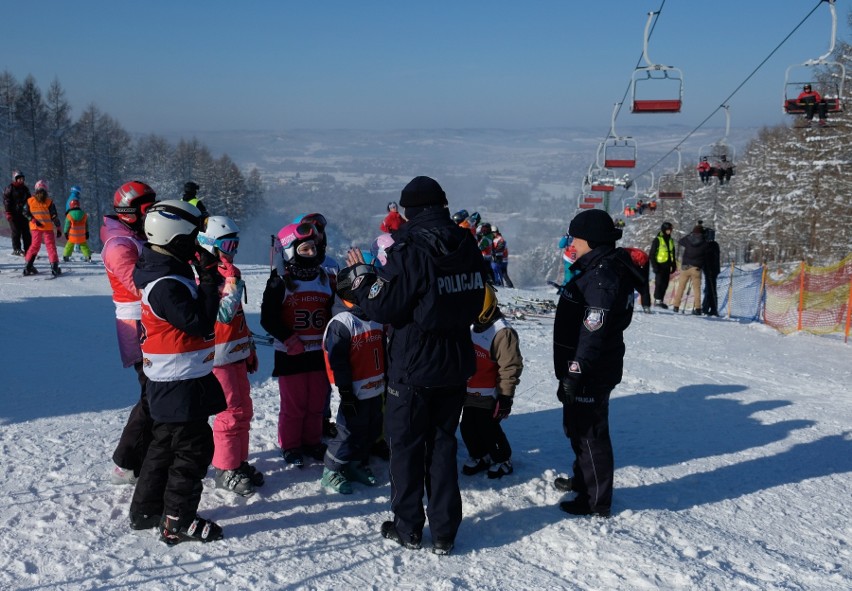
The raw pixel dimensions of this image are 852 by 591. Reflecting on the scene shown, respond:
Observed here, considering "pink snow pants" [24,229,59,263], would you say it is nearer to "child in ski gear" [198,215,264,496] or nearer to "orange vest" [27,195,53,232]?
"orange vest" [27,195,53,232]

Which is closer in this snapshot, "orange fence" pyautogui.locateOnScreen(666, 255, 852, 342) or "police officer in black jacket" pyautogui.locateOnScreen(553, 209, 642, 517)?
"police officer in black jacket" pyautogui.locateOnScreen(553, 209, 642, 517)

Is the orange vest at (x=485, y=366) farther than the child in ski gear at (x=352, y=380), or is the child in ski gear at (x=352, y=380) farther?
the orange vest at (x=485, y=366)

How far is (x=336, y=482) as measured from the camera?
410 cm

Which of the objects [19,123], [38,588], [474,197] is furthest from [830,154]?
[474,197]

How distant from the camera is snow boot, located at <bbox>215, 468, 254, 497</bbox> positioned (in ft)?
13.0

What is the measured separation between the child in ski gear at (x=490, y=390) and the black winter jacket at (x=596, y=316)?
1.14ft

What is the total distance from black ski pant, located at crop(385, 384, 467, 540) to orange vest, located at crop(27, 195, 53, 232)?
1112 cm

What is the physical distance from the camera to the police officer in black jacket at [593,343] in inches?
152

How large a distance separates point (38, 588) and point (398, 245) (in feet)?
7.43

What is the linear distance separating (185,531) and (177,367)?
852 mm

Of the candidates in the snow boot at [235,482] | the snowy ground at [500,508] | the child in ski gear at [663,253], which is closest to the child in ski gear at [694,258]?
the child in ski gear at [663,253]

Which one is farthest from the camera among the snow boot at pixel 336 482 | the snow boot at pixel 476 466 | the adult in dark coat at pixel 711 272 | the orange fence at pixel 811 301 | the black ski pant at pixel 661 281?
the black ski pant at pixel 661 281

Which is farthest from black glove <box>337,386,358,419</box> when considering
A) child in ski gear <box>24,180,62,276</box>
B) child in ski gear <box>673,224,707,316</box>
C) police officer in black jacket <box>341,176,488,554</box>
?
child in ski gear <box>673,224,707,316</box>

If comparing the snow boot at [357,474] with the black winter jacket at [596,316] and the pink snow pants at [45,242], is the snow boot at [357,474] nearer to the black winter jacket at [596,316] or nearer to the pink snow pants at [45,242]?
the black winter jacket at [596,316]
